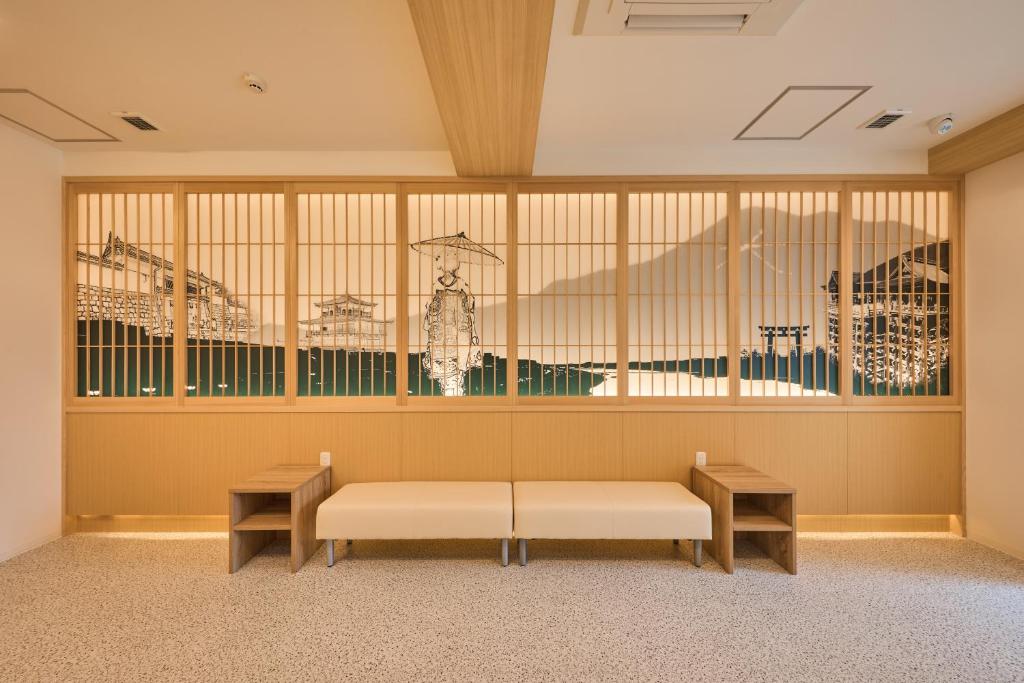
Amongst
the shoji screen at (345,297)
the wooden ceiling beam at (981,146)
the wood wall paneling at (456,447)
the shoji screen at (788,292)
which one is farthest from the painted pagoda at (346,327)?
the wooden ceiling beam at (981,146)

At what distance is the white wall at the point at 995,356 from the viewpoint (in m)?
3.22

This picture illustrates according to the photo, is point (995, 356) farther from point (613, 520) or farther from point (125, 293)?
point (125, 293)

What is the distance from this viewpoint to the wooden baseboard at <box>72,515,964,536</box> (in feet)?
11.8

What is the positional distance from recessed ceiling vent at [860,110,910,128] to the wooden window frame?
0.47 meters

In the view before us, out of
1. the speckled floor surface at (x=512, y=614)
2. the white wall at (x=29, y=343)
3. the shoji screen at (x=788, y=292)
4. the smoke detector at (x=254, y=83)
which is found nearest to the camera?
the speckled floor surface at (x=512, y=614)

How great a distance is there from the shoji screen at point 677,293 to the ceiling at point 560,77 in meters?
0.33

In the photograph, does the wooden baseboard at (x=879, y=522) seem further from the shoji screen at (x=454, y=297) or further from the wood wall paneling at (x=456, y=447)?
the shoji screen at (x=454, y=297)

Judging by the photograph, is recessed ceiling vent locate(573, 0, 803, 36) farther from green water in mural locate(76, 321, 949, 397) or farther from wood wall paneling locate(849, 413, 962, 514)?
wood wall paneling locate(849, 413, 962, 514)

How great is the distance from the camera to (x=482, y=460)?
364 centimetres

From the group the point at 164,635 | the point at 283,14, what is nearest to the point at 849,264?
the point at 283,14

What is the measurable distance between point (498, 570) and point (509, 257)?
84.0 inches

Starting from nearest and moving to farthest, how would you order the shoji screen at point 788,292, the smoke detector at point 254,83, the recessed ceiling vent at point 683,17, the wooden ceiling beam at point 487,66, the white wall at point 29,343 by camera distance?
the wooden ceiling beam at point 487,66 < the recessed ceiling vent at point 683,17 < the smoke detector at point 254,83 < the white wall at point 29,343 < the shoji screen at point 788,292

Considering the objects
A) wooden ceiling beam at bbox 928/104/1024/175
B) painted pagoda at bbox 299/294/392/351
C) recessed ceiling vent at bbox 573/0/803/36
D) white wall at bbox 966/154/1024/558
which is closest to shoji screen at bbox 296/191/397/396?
painted pagoda at bbox 299/294/392/351

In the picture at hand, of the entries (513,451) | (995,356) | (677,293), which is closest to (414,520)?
(513,451)
